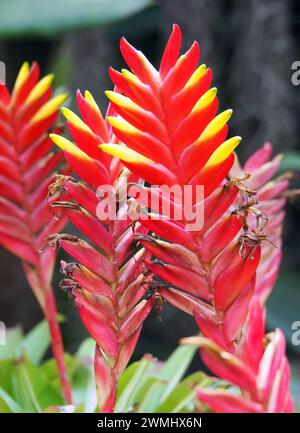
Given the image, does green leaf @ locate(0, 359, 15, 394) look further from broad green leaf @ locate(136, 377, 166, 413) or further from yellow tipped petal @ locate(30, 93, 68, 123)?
yellow tipped petal @ locate(30, 93, 68, 123)

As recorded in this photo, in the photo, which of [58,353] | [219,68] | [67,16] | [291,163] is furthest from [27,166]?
[219,68]

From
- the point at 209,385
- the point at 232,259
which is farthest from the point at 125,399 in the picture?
the point at 232,259

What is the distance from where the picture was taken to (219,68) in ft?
6.61

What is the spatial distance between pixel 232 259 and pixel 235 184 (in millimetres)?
52

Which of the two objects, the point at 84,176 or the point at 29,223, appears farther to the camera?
the point at 29,223

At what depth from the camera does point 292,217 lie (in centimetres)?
193

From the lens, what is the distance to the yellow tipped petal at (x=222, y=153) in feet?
1.52

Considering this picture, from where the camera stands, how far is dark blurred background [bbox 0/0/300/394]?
71.9 inches

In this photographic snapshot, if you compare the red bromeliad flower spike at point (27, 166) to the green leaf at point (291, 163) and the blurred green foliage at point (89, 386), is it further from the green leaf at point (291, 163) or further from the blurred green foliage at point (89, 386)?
the green leaf at point (291, 163)

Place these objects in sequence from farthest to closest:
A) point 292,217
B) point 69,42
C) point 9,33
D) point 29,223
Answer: point 69,42 < point 292,217 < point 9,33 < point 29,223

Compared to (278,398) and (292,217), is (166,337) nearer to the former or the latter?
(292,217)

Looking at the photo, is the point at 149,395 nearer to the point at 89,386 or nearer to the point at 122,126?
the point at 89,386

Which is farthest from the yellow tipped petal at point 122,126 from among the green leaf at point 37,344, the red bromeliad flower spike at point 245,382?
the green leaf at point 37,344

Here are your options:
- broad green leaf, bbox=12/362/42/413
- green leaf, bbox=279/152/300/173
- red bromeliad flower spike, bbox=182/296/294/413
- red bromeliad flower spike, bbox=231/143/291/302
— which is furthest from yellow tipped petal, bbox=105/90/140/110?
green leaf, bbox=279/152/300/173
